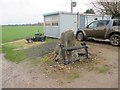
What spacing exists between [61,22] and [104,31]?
5.70 m

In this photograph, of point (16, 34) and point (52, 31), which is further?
point (16, 34)

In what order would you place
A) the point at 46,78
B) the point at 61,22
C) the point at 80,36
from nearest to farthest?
the point at 46,78 → the point at 80,36 → the point at 61,22

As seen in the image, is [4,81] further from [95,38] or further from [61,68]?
[95,38]

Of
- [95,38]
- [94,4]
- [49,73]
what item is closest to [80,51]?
[49,73]

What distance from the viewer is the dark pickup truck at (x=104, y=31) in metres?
12.9

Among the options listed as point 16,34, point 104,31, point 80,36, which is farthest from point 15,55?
point 16,34

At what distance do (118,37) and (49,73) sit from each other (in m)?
6.46

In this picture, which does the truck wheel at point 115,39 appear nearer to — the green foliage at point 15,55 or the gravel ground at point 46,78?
the gravel ground at point 46,78

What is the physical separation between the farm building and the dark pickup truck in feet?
11.2

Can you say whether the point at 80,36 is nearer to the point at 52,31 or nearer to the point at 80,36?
the point at 80,36

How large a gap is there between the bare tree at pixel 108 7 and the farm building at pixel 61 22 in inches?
141

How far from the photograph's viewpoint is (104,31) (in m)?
13.6

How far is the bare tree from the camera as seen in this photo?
907 inches

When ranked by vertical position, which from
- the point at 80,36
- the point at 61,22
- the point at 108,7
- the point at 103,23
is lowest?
the point at 80,36
